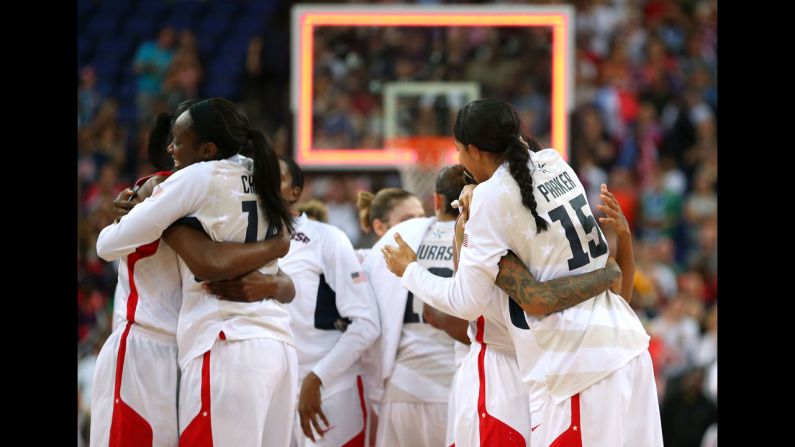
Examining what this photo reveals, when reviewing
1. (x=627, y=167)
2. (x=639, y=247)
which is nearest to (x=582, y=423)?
(x=639, y=247)

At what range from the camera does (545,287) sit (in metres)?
4.23

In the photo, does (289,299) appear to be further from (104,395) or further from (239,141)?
(104,395)

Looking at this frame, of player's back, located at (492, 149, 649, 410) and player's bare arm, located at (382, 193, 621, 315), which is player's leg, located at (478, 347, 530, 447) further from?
player's bare arm, located at (382, 193, 621, 315)

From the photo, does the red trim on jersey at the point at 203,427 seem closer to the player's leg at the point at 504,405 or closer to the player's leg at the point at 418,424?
the player's leg at the point at 504,405

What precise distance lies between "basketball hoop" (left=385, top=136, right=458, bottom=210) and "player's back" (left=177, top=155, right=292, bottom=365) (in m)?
4.84

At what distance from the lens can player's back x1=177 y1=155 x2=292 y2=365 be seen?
448cm

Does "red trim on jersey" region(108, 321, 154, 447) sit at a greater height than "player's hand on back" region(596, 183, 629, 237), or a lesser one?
lesser

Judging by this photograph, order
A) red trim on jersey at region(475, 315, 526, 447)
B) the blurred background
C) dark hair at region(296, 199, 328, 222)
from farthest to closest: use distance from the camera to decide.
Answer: the blurred background
dark hair at region(296, 199, 328, 222)
red trim on jersey at region(475, 315, 526, 447)

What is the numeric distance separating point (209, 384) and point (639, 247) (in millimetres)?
9318

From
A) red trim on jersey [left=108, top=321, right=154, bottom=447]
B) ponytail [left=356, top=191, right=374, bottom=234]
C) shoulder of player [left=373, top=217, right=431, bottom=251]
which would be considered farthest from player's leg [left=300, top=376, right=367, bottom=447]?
red trim on jersey [left=108, top=321, right=154, bottom=447]

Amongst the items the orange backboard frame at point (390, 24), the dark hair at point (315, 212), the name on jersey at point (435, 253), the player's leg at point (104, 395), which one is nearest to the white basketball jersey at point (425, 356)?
the name on jersey at point (435, 253)

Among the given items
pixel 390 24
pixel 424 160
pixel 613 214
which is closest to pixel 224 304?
pixel 613 214

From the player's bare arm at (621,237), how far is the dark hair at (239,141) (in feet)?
4.43

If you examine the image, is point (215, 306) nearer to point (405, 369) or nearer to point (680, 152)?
point (405, 369)
